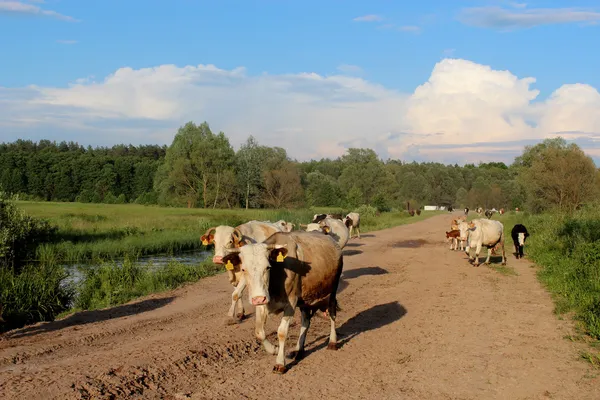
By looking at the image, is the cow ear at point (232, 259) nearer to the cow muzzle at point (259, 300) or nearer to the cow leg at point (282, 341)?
the cow muzzle at point (259, 300)

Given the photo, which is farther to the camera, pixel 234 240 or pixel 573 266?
pixel 573 266

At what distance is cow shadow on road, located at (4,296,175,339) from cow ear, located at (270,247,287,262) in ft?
18.8

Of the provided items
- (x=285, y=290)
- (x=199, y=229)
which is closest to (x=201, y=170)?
(x=199, y=229)

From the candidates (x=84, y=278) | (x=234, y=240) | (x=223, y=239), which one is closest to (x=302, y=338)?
(x=234, y=240)

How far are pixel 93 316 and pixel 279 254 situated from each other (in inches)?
259

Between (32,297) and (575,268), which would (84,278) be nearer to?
(32,297)

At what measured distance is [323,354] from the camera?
29.8ft

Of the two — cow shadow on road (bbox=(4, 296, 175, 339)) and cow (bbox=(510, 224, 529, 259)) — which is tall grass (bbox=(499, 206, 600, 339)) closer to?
cow (bbox=(510, 224, 529, 259))

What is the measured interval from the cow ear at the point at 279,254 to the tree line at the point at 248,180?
38.7 meters

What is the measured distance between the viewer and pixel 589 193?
40.6m

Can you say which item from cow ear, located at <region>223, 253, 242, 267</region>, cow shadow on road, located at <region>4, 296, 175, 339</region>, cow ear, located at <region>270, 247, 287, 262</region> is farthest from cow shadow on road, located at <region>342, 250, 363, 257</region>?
cow ear, located at <region>270, 247, 287, 262</region>

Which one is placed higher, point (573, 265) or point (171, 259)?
point (573, 265)

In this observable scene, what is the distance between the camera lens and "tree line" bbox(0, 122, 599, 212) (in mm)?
44375

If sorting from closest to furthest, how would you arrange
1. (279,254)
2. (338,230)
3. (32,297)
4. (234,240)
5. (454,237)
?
1. (279,254)
2. (234,240)
3. (32,297)
4. (338,230)
5. (454,237)
